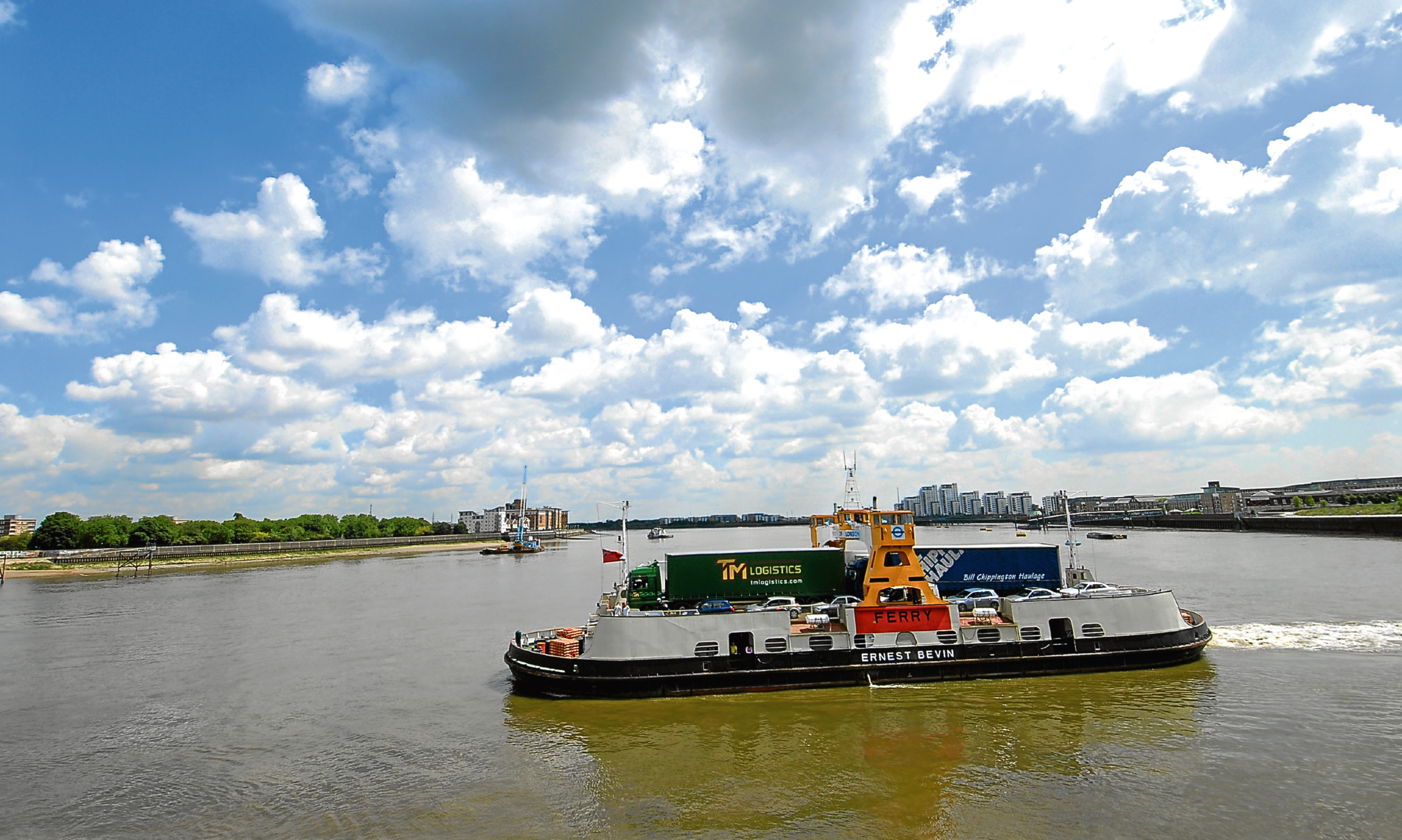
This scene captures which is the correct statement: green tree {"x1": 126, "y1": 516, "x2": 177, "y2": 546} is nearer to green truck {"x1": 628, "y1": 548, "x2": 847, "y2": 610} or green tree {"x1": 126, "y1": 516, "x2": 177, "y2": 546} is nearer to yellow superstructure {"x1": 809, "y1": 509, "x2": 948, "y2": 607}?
green truck {"x1": 628, "y1": 548, "x2": 847, "y2": 610}

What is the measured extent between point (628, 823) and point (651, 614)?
875cm

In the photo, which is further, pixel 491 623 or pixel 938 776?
pixel 491 623

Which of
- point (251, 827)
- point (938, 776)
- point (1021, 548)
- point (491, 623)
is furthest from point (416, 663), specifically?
point (1021, 548)

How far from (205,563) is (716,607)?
110855mm

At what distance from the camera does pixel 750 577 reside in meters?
26.8

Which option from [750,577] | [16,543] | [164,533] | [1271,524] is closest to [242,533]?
[164,533]

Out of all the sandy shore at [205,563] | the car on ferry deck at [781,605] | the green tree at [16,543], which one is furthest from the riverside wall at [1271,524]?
the green tree at [16,543]

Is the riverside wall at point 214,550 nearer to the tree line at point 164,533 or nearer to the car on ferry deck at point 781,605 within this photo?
the tree line at point 164,533

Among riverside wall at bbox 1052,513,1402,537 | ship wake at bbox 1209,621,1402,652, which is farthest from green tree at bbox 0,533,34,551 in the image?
riverside wall at bbox 1052,513,1402,537

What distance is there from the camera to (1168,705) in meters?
19.9

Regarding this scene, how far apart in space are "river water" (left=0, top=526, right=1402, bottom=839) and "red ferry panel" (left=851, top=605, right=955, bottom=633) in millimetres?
2020

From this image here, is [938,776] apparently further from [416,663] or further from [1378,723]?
[416,663]

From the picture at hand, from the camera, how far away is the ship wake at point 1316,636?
26.0 m

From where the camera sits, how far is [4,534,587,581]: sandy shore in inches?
3268
